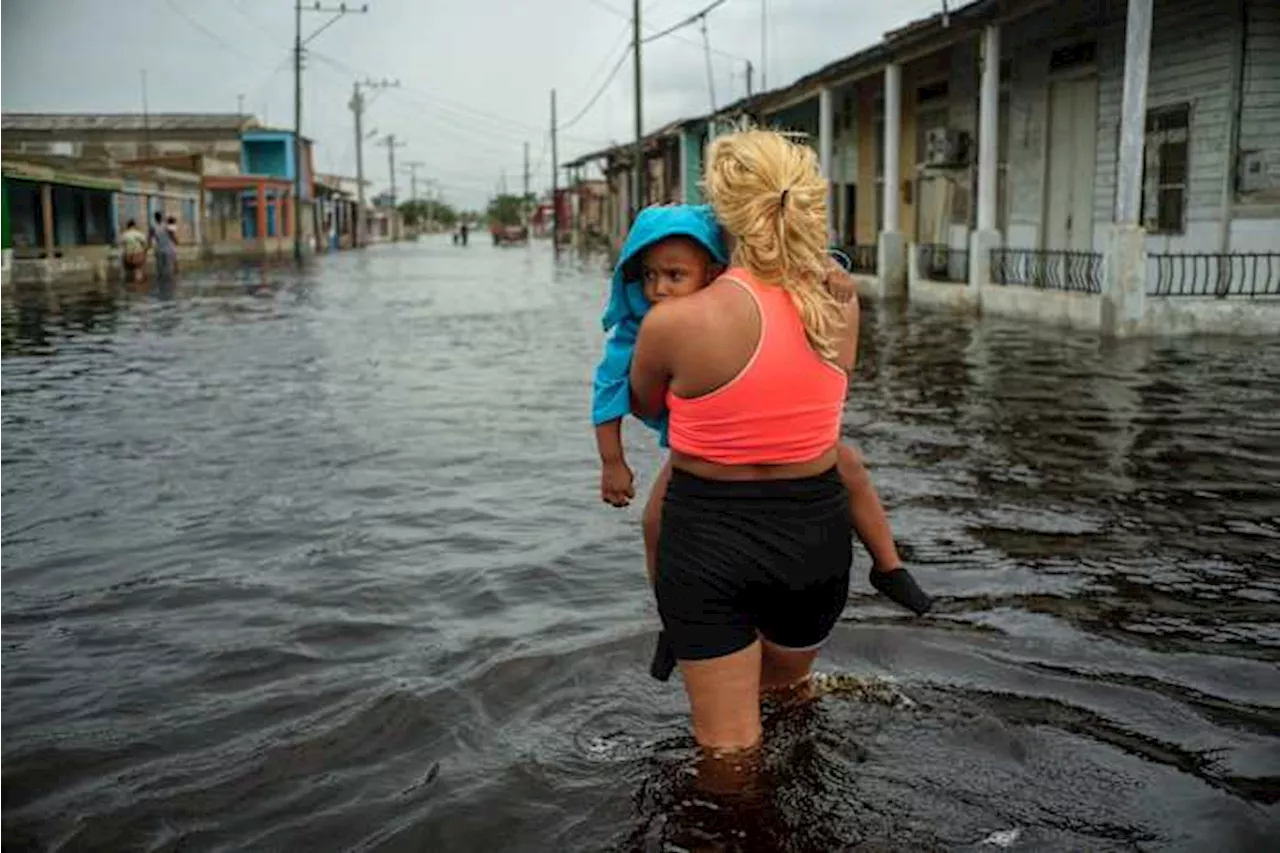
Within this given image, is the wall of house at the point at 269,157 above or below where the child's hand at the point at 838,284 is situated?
above

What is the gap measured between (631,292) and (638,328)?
94mm

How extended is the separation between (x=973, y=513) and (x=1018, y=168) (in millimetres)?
16358

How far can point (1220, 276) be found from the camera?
1559 cm

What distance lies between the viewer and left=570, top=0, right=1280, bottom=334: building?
14.8m

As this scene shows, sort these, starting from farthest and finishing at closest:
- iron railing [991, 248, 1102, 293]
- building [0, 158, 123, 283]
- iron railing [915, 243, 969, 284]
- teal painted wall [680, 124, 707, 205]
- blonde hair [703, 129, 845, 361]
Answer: teal painted wall [680, 124, 707, 205] → building [0, 158, 123, 283] → iron railing [915, 243, 969, 284] → iron railing [991, 248, 1102, 293] → blonde hair [703, 129, 845, 361]

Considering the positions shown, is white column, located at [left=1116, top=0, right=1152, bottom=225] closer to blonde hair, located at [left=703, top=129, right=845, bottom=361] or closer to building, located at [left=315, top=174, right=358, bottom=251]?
blonde hair, located at [left=703, top=129, right=845, bottom=361]

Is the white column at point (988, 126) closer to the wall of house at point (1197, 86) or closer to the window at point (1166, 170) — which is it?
the wall of house at point (1197, 86)

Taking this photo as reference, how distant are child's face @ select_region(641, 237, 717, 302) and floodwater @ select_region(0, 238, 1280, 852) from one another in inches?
51.7

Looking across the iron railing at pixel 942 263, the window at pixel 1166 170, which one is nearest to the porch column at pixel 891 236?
the iron railing at pixel 942 263

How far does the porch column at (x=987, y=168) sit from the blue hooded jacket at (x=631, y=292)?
56.7 feet

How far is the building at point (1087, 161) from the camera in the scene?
14766 mm

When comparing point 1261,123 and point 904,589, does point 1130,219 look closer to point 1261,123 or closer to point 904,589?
point 1261,123

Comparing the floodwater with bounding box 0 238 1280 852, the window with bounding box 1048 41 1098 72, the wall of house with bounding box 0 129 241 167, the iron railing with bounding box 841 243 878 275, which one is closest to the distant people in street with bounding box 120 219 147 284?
the iron railing with bounding box 841 243 878 275

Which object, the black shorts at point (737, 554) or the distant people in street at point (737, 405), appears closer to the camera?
the distant people in street at point (737, 405)
